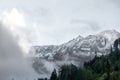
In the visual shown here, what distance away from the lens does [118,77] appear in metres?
198

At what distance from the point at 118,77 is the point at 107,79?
8.46 meters

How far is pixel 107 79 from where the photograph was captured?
192875 millimetres
